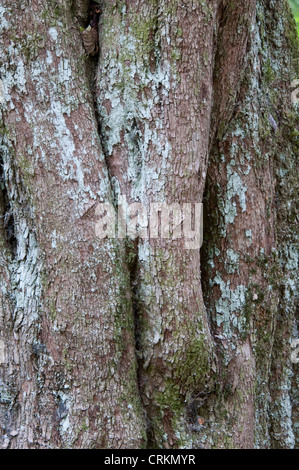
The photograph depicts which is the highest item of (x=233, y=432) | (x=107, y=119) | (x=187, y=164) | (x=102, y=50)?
(x=102, y=50)

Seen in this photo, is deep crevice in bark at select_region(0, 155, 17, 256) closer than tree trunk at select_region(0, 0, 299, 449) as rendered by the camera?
No

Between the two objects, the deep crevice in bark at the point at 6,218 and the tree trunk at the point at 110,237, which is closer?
the tree trunk at the point at 110,237

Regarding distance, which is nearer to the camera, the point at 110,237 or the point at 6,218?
the point at 110,237

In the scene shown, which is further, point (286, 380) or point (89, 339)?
Answer: point (286, 380)

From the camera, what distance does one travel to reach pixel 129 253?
2.01 metres

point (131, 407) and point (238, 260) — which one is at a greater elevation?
point (238, 260)

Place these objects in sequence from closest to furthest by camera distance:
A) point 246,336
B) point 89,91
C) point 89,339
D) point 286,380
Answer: point 89,339 → point 89,91 → point 246,336 → point 286,380

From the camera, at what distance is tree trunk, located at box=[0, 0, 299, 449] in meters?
1.92

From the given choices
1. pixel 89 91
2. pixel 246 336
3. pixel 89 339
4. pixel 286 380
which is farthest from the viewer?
pixel 286 380

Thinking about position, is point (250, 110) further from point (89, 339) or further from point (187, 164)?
point (89, 339)

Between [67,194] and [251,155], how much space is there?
3.10ft

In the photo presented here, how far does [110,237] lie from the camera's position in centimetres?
197

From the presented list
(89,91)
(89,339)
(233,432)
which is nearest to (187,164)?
(89,91)

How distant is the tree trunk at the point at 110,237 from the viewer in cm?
192
